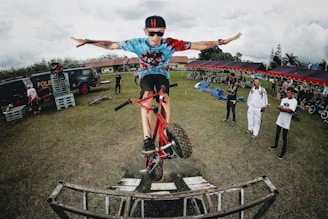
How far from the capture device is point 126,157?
608 cm

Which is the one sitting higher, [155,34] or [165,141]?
[155,34]

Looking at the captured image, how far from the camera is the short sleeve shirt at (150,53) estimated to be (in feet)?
11.4

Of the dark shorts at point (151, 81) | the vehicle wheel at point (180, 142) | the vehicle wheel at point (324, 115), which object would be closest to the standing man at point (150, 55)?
the dark shorts at point (151, 81)

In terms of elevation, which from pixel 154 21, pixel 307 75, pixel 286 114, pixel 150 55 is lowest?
pixel 286 114

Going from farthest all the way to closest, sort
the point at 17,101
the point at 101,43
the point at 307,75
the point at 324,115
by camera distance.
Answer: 1. the point at 307,75
2. the point at 17,101
3. the point at 324,115
4. the point at 101,43

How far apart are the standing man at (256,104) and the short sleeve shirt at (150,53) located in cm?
502

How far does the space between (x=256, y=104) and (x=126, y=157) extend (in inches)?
211

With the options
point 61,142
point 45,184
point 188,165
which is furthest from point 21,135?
point 188,165

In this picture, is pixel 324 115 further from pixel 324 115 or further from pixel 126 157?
pixel 126 157

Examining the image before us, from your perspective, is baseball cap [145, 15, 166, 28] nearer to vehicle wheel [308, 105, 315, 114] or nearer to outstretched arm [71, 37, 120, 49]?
outstretched arm [71, 37, 120, 49]

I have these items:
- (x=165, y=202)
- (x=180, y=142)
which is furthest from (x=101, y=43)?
(x=165, y=202)

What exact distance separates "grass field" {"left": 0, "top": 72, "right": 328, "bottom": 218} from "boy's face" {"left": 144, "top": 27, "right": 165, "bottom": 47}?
3558mm

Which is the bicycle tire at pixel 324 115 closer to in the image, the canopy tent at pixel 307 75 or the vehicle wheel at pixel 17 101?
the canopy tent at pixel 307 75

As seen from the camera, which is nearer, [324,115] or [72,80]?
[324,115]
